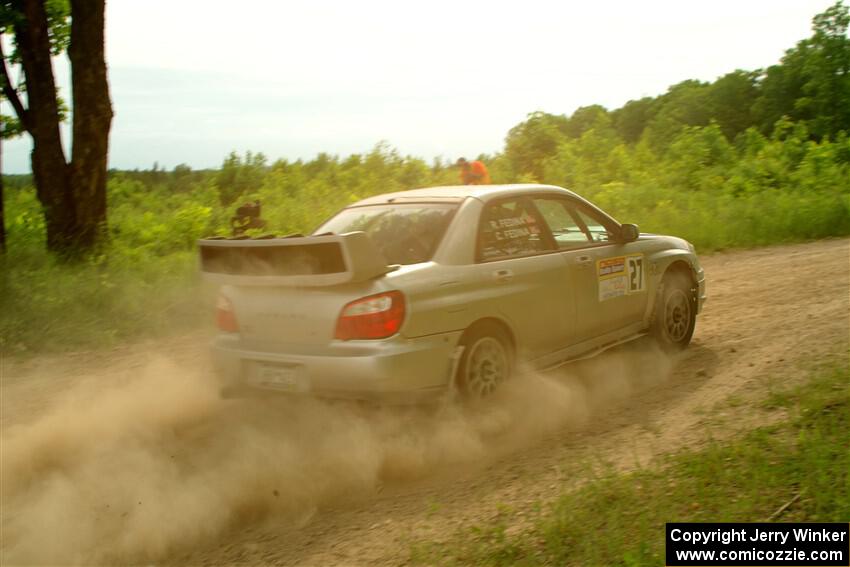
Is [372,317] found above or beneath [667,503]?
above

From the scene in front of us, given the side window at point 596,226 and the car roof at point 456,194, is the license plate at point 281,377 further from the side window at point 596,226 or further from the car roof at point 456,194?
the side window at point 596,226

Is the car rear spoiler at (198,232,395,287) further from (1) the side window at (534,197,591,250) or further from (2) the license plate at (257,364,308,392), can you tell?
(1) the side window at (534,197,591,250)

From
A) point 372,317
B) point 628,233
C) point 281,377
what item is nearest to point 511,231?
point 628,233

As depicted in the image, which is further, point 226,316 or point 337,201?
point 337,201

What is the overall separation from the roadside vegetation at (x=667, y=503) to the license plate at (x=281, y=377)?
1.60m

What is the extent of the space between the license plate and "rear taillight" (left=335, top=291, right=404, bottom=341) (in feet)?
1.38

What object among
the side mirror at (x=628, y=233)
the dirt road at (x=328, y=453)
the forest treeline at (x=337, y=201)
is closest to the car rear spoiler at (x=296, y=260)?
the dirt road at (x=328, y=453)

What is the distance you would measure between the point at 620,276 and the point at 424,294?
226 cm

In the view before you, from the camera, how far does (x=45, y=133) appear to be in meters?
12.5

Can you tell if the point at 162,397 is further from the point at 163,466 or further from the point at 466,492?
the point at 466,492

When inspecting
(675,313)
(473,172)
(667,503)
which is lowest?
(667,503)

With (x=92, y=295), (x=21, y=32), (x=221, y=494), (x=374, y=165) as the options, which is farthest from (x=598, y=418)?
(x=374, y=165)

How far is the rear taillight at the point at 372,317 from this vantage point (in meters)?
5.14

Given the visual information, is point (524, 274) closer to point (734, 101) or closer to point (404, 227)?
point (404, 227)
